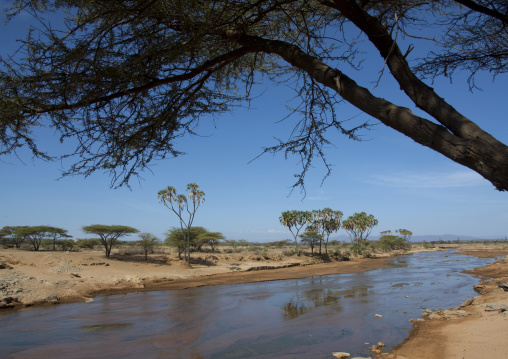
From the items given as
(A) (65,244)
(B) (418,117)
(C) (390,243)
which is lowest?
(C) (390,243)

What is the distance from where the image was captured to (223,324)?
9.95 metres

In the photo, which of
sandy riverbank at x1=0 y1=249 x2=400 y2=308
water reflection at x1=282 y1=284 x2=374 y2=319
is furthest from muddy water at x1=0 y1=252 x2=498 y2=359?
sandy riverbank at x1=0 y1=249 x2=400 y2=308

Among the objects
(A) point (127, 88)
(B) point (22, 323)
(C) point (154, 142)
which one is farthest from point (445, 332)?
(B) point (22, 323)

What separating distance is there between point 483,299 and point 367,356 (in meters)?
7.50

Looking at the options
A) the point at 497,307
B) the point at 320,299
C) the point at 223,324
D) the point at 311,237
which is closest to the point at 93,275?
the point at 223,324

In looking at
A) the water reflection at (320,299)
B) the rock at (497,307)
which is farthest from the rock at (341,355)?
the rock at (497,307)

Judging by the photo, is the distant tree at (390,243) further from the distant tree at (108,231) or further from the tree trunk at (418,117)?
the tree trunk at (418,117)

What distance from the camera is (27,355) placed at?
7.30 m

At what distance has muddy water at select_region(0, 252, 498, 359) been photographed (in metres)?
7.40

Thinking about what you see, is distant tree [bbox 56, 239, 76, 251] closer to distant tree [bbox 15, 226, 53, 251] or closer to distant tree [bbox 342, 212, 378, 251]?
distant tree [bbox 15, 226, 53, 251]

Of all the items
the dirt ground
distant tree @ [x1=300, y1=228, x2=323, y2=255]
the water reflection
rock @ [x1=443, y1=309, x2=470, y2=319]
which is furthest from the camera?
distant tree @ [x1=300, y1=228, x2=323, y2=255]

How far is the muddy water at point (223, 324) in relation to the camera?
24.3 feet

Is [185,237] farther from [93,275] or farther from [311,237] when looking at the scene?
[311,237]

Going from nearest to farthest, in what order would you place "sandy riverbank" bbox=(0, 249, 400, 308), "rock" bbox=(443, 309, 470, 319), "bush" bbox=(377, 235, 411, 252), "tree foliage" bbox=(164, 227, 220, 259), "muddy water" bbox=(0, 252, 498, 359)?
"muddy water" bbox=(0, 252, 498, 359), "rock" bbox=(443, 309, 470, 319), "sandy riverbank" bbox=(0, 249, 400, 308), "tree foliage" bbox=(164, 227, 220, 259), "bush" bbox=(377, 235, 411, 252)
